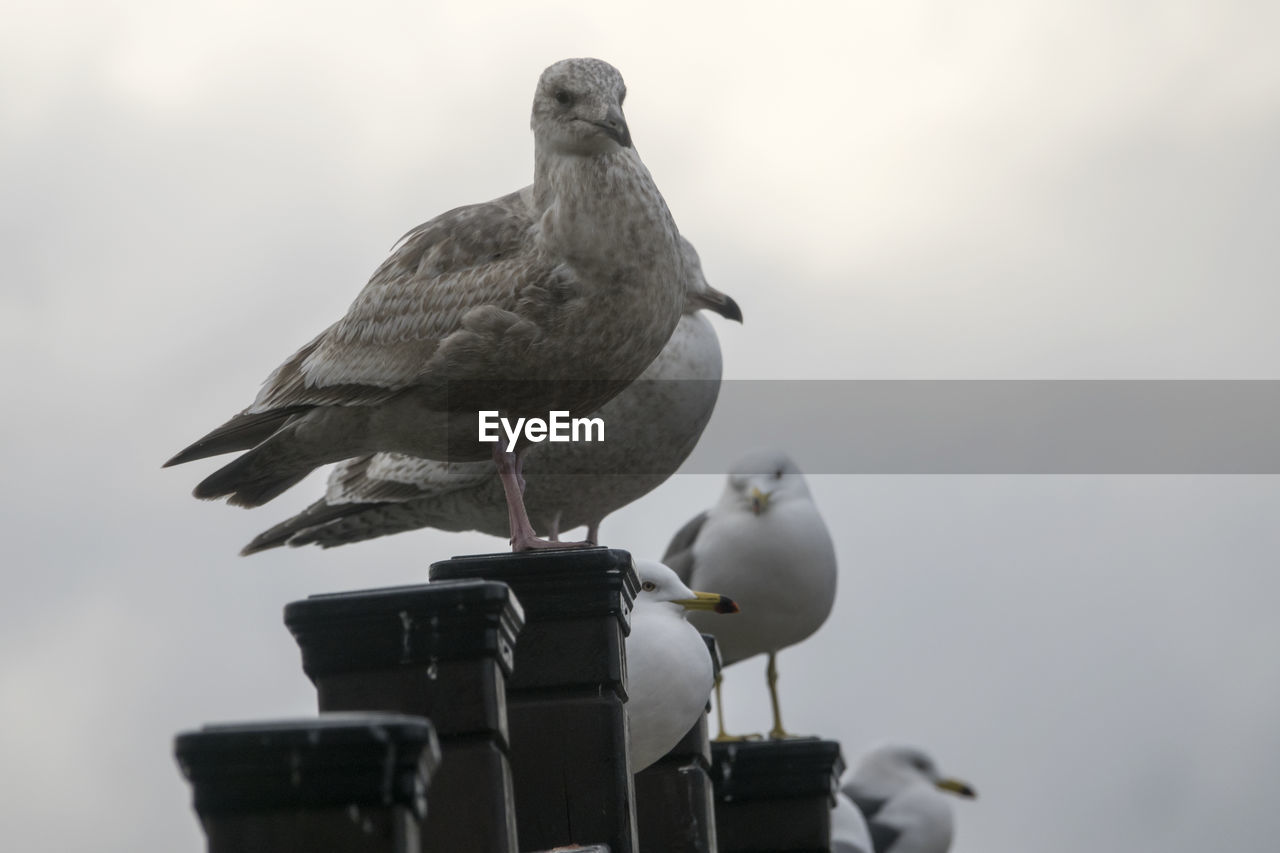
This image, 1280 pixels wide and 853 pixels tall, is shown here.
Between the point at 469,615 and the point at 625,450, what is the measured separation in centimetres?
422

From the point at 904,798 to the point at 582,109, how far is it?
7.90 metres

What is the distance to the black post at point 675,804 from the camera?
21.4ft

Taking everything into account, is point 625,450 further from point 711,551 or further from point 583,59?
point 583,59

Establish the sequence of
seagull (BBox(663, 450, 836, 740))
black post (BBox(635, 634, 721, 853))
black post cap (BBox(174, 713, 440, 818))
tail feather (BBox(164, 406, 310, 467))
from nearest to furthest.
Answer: black post cap (BBox(174, 713, 440, 818)) → tail feather (BBox(164, 406, 310, 467)) → black post (BBox(635, 634, 721, 853)) → seagull (BBox(663, 450, 836, 740))

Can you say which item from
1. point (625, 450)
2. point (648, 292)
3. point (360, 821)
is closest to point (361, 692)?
point (360, 821)

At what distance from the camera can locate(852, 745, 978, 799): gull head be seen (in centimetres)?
1261

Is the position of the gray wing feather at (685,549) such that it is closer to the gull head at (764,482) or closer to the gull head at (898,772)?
the gull head at (764,482)

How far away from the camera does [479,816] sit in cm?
408

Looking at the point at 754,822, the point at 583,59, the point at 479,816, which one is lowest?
the point at 754,822

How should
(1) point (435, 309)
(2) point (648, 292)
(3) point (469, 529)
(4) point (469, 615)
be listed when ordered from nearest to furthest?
(4) point (469, 615) → (2) point (648, 292) → (1) point (435, 309) → (3) point (469, 529)

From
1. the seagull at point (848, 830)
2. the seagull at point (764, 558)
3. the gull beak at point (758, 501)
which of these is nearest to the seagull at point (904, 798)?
the seagull at point (848, 830)

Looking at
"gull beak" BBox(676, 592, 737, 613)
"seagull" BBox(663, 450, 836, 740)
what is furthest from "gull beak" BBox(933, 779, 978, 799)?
"gull beak" BBox(676, 592, 737, 613)

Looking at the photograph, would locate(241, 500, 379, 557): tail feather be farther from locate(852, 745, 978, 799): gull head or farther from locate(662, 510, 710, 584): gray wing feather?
locate(852, 745, 978, 799): gull head

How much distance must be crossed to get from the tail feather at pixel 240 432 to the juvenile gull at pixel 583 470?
5.91 feet
